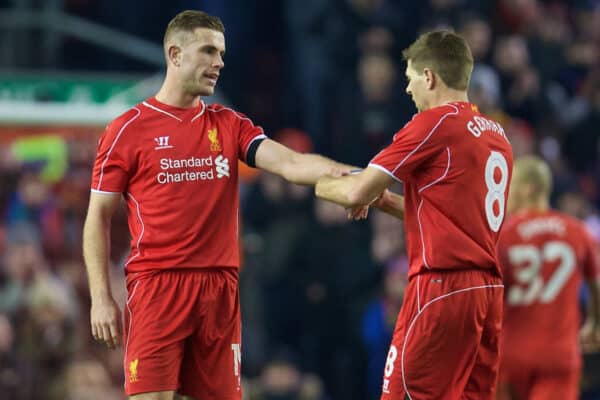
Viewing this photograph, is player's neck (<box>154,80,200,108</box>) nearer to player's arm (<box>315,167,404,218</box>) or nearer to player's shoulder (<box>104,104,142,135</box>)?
player's shoulder (<box>104,104,142,135</box>)

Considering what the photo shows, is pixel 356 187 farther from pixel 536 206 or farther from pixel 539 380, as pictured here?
pixel 539 380

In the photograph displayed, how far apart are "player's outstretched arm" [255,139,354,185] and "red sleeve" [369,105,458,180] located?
18.2 inches

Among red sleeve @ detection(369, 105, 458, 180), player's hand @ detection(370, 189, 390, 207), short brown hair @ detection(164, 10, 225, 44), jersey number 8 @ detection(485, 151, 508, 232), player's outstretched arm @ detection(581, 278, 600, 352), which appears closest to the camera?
red sleeve @ detection(369, 105, 458, 180)

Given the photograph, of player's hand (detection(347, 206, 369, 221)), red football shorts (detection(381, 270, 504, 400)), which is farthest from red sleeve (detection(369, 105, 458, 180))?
red football shorts (detection(381, 270, 504, 400))

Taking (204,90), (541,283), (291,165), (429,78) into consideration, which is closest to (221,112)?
(204,90)

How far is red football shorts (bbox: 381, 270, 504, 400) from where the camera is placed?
6.99 m

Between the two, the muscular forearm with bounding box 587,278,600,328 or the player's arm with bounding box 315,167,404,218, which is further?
the muscular forearm with bounding box 587,278,600,328

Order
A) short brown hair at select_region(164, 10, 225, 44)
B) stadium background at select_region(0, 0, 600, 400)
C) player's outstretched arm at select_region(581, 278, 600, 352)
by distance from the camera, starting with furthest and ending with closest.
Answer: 1. stadium background at select_region(0, 0, 600, 400)
2. player's outstretched arm at select_region(581, 278, 600, 352)
3. short brown hair at select_region(164, 10, 225, 44)

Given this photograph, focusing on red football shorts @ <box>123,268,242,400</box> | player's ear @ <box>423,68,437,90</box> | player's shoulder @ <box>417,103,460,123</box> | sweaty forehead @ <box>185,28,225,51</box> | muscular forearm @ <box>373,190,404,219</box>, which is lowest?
red football shorts @ <box>123,268,242,400</box>

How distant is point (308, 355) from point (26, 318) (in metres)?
2.64

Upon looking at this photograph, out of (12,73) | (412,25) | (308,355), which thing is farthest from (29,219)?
(412,25)

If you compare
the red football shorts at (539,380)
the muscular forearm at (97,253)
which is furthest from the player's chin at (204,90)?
the red football shorts at (539,380)

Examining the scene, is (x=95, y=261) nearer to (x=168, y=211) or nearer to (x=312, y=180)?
(x=168, y=211)

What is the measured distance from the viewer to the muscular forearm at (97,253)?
7.23m
